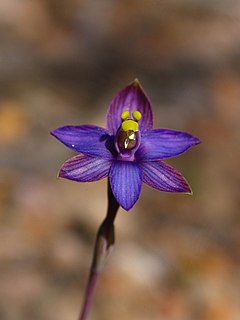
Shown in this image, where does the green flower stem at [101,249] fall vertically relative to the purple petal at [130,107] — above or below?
below

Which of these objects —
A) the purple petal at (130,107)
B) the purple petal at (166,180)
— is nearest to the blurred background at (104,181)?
the purple petal at (130,107)

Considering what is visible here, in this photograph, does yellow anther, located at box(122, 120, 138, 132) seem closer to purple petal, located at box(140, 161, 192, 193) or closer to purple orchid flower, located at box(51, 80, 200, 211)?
purple orchid flower, located at box(51, 80, 200, 211)

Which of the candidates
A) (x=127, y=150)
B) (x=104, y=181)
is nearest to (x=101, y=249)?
(x=127, y=150)

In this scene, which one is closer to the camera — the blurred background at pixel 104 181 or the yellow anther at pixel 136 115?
the yellow anther at pixel 136 115

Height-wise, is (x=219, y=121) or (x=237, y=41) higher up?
(x=237, y=41)

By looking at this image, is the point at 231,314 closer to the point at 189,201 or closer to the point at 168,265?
the point at 168,265

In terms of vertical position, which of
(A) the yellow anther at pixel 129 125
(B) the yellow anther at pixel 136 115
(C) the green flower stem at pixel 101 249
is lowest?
(C) the green flower stem at pixel 101 249

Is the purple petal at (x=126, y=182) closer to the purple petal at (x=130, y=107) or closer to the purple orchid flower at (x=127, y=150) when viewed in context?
the purple orchid flower at (x=127, y=150)

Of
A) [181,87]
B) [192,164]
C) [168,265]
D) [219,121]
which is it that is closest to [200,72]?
[181,87]
